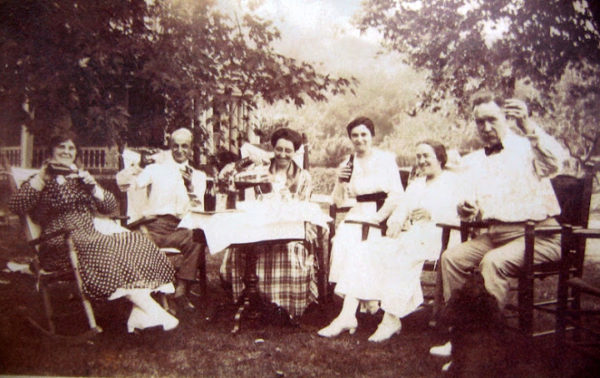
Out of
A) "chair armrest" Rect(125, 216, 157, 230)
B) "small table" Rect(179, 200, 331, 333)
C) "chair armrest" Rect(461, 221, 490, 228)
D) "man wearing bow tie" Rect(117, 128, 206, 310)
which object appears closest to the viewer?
"chair armrest" Rect(461, 221, 490, 228)

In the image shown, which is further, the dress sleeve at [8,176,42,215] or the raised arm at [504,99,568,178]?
the dress sleeve at [8,176,42,215]

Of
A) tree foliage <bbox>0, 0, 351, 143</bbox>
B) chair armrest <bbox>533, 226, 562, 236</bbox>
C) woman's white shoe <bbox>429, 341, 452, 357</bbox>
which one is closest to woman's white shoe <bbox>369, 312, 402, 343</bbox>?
woman's white shoe <bbox>429, 341, 452, 357</bbox>

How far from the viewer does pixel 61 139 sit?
3.17 m

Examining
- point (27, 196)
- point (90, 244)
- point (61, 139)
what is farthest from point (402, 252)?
point (27, 196)

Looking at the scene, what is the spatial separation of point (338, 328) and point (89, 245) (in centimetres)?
163

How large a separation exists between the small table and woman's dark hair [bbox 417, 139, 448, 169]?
80 centimetres

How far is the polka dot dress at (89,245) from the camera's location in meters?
3.01

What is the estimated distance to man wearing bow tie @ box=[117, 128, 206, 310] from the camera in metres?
3.52

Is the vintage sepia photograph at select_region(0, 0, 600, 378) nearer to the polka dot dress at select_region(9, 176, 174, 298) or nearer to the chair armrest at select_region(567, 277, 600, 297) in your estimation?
the polka dot dress at select_region(9, 176, 174, 298)

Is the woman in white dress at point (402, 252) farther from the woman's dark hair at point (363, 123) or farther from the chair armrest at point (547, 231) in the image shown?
the chair armrest at point (547, 231)

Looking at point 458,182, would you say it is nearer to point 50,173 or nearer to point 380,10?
point 380,10

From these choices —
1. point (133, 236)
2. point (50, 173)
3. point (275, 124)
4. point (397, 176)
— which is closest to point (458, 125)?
point (397, 176)

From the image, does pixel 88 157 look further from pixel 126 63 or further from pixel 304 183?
pixel 304 183

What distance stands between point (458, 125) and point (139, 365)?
2.33 m
